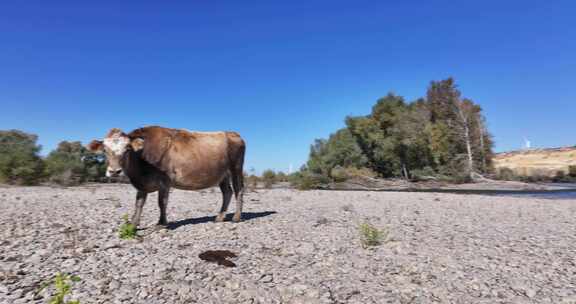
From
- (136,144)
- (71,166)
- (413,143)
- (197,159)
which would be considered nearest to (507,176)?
(413,143)

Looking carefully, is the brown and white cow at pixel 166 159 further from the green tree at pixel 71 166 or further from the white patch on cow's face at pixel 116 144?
the green tree at pixel 71 166

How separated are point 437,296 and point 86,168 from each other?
88.5 ft

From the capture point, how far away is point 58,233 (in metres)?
6.58

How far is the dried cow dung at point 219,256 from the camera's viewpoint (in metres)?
5.05

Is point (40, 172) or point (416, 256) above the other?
point (40, 172)

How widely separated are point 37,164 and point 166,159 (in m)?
19.8

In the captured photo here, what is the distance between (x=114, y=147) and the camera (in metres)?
6.52

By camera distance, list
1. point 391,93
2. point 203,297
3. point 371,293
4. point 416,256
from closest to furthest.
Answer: point 203,297
point 371,293
point 416,256
point 391,93

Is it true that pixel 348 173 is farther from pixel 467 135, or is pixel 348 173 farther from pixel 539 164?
pixel 539 164

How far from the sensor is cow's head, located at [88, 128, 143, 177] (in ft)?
21.4

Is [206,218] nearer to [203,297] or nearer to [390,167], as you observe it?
[203,297]

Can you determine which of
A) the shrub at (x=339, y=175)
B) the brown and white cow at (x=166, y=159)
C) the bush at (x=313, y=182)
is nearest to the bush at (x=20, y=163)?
the brown and white cow at (x=166, y=159)

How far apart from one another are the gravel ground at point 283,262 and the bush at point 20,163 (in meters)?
15.0

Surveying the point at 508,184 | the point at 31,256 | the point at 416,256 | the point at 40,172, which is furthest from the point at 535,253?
the point at 508,184
